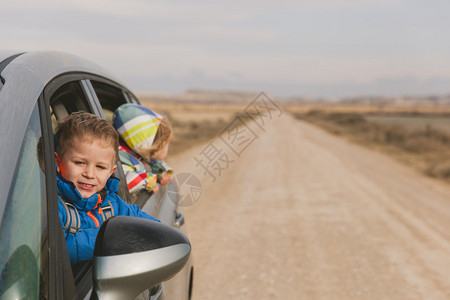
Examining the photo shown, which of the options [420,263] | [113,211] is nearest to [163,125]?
[113,211]

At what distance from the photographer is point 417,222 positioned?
26.6 feet

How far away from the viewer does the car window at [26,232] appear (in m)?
1.16

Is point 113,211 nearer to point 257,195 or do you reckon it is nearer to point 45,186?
point 45,186

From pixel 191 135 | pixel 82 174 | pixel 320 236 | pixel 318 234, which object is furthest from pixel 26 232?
pixel 191 135

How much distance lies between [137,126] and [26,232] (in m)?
1.87

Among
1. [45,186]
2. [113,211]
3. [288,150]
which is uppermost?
[45,186]

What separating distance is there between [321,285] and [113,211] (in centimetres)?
389

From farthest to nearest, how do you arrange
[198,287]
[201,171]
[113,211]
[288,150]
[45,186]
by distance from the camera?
[288,150]
[201,171]
[198,287]
[113,211]
[45,186]

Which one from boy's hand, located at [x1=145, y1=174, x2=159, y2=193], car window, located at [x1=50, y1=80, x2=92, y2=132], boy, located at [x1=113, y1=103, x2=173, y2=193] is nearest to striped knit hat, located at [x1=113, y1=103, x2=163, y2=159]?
boy, located at [x1=113, y1=103, x2=173, y2=193]

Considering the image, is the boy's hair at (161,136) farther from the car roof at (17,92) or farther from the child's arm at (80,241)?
the child's arm at (80,241)

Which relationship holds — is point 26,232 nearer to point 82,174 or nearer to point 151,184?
point 82,174

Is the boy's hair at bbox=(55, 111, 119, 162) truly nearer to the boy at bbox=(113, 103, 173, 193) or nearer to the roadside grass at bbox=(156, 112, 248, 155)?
the boy at bbox=(113, 103, 173, 193)

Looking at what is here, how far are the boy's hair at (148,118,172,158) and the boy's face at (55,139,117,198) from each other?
4.60ft

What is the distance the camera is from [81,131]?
1709 mm
